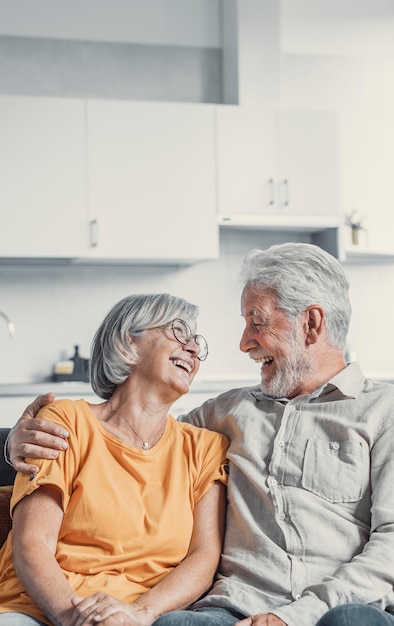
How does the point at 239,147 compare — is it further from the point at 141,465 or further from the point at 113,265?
the point at 141,465

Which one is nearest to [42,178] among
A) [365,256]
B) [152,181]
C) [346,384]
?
[152,181]

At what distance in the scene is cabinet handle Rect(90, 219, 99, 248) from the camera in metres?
4.76

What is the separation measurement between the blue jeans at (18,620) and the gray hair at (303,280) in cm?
98

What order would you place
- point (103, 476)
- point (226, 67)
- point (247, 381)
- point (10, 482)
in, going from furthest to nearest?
1. point (226, 67)
2. point (247, 381)
3. point (10, 482)
4. point (103, 476)

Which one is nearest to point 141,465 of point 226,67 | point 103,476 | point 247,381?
point 103,476

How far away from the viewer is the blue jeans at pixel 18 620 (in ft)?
6.31

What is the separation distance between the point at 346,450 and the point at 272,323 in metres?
0.41

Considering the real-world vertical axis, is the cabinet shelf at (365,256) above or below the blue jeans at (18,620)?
above

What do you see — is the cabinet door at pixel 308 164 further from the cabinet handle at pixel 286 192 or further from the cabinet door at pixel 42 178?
the cabinet door at pixel 42 178

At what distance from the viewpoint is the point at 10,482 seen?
2379 mm

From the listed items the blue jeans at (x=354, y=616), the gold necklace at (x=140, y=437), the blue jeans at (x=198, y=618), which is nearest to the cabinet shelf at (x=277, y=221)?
the gold necklace at (x=140, y=437)

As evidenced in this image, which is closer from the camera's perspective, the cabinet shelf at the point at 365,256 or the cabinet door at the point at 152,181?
the cabinet door at the point at 152,181

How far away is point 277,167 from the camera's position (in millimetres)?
5137

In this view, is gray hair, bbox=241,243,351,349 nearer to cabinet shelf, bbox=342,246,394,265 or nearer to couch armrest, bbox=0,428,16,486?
couch armrest, bbox=0,428,16,486
